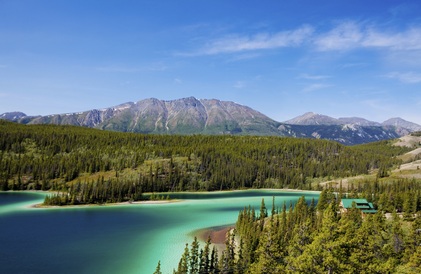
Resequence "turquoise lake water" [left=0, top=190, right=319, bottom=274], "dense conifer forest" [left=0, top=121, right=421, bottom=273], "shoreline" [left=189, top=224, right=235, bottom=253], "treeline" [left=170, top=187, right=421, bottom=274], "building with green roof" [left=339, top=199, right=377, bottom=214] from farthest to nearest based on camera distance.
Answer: "building with green roof" [left=339, top=199, right=377, bottom=214] → "shoreline" [left=189, top=224, right=235, bottom=253] → "turquoise lake water" [left=0, top=190, right=319, bottom=274] → "dense conifer forest" [left=0, top=121, right=421, bottom=273] → "treeline" [left=170, top=187, right=421, bottom=274]

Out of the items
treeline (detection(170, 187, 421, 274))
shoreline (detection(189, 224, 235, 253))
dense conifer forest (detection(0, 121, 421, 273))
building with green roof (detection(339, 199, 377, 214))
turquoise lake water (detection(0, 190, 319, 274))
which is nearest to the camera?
treeline (detection(170, 187, 421, 274))

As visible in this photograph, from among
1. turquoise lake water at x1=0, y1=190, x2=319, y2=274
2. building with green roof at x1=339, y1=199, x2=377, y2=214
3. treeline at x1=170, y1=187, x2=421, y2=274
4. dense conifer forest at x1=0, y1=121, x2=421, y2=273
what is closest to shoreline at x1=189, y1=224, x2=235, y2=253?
turquoise lake water at x1=0, y1=190, x2=319, y2=274

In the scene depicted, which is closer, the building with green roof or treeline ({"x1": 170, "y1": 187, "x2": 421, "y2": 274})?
treeline ({"x1": 170, "y1": 187, "x2": 421, "y2": 274})

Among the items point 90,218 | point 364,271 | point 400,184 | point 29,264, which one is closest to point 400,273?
point 364,271

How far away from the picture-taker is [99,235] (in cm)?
7569

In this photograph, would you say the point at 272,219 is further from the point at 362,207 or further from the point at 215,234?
the point at 362,207

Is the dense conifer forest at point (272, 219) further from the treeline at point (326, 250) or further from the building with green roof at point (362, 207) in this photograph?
the building with green roof at point (362, 207)

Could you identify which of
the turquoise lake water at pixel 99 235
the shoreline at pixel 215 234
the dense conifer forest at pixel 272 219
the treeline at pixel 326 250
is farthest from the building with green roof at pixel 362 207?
the shoreline at pixel 215 234

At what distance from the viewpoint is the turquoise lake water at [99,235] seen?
54156 mm

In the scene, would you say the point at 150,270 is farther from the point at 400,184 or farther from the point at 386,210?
the point at 400,184

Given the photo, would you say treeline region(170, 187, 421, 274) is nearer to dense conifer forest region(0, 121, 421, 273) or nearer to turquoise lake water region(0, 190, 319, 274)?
dense conifer forest region(0, 121, 421, 273)

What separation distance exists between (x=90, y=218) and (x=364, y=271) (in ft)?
282

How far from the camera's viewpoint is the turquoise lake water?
178ft

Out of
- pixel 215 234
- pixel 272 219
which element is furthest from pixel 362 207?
pixel 215 234
